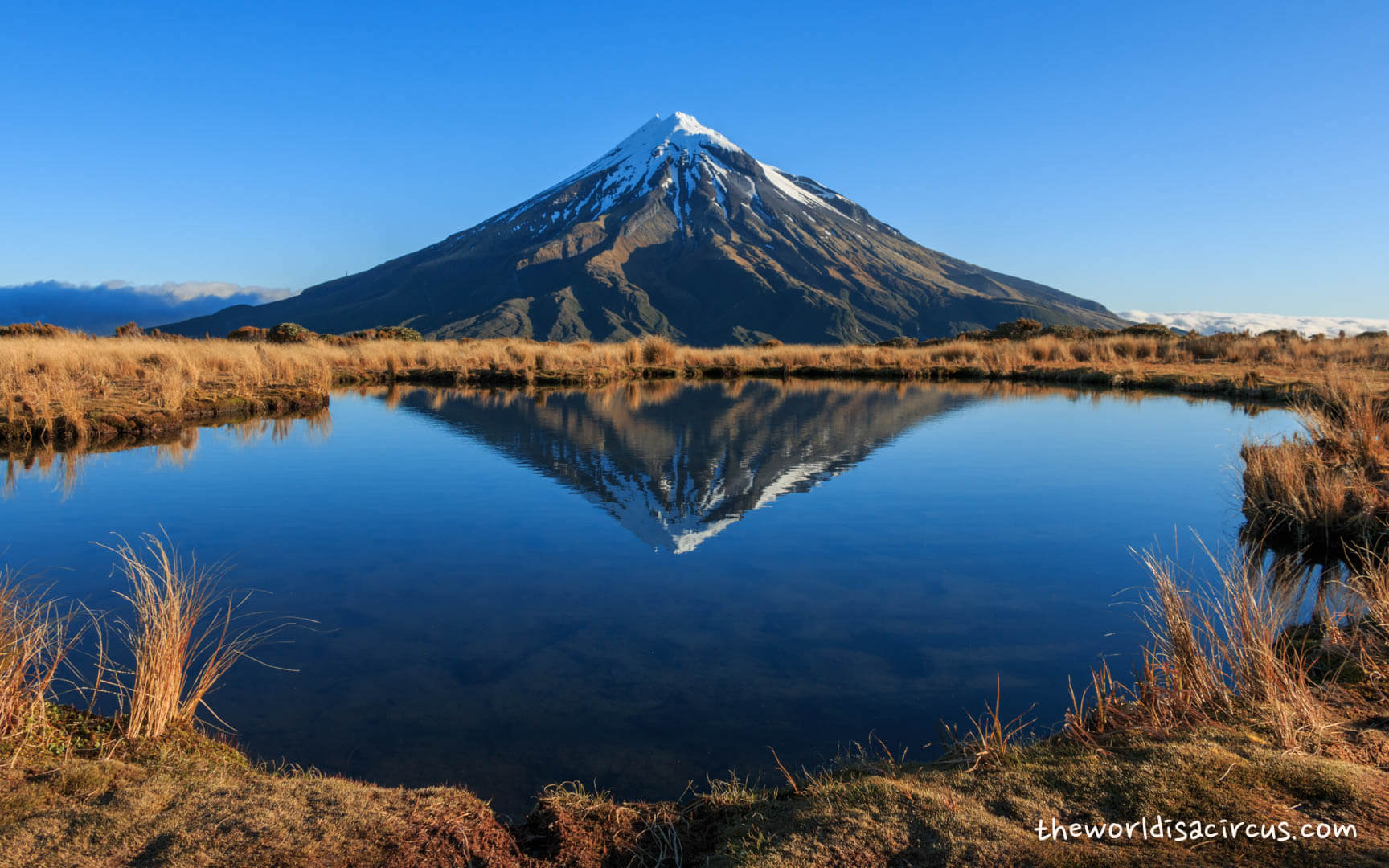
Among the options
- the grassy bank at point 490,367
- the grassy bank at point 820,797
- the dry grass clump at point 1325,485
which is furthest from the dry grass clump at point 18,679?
the grassy bank at point 490,367

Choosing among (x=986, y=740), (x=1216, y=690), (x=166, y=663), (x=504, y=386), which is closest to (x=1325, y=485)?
(x=1216, y=690)

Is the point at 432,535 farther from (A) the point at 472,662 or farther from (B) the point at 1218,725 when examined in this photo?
(B) the point at 1218,725

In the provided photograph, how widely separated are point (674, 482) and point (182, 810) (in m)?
7.14

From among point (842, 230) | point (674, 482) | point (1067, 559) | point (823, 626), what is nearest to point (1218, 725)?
point (823, 626)

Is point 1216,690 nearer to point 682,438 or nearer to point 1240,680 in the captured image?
point 1240,680

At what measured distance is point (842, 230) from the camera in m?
155

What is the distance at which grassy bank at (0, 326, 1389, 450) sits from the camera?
1280 centimetres

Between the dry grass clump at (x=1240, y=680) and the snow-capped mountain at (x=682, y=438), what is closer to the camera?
the dry grass clump at (x=1240, y=680)

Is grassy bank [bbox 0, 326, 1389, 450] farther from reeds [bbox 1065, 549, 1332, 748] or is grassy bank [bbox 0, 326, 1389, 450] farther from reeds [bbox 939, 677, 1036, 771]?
reeds [bbox 939, 677, 1036, 771]

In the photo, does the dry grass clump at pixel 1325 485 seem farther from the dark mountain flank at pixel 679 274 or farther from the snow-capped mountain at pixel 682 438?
the dark mountain flank at pixel 679 274

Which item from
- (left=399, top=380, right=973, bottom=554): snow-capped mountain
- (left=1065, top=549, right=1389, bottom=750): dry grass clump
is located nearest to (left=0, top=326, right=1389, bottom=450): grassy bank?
(left=399, top=380, right=973, bottom=554): snow-capped mountain

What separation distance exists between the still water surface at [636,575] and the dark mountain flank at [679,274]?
106 metres

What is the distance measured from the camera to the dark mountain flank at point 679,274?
414 feet

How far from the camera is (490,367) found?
81.9 feet
